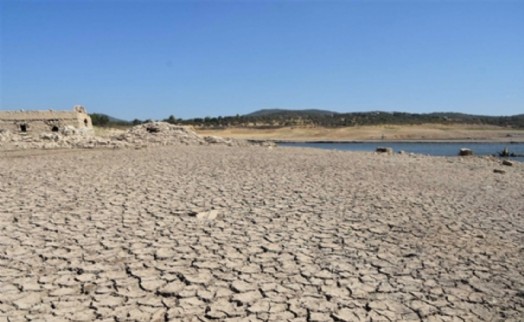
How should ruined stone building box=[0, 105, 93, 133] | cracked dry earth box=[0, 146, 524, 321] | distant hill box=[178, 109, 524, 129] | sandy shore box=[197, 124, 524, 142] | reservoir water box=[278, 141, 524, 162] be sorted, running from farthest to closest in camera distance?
1. distant hill box=[178, 109, 524, 129]
2. sandy shore box=[197, 124, 524, 142]
3. reservoir water box=[278, 141, 524, 162]
4. ruined stone building box=[0, 105, 93, 133]
5. cracked dry earth box=[0, 146, 524, 321]

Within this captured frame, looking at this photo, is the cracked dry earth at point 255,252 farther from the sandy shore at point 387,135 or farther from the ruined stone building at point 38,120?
the sandy shore at point 387,135

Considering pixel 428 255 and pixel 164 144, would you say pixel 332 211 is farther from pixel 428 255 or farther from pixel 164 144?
pixel 164 144

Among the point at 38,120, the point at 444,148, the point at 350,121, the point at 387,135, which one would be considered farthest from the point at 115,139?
the point at 350,121

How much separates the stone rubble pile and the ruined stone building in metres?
1.12

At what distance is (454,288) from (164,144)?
2032 centimetres

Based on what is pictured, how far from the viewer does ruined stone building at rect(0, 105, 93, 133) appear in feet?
78.9

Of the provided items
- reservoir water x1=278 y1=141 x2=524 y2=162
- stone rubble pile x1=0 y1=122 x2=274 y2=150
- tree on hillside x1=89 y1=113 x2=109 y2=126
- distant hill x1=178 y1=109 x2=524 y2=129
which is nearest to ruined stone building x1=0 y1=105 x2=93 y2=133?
stone rubble pile x1=0 y1=122 x2=274 y2=150

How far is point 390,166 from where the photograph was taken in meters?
15.0

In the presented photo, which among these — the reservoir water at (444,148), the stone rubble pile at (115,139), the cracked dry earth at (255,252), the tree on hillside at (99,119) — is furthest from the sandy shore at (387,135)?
the cracked dry earth at (255,252)

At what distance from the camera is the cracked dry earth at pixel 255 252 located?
388 centimetres

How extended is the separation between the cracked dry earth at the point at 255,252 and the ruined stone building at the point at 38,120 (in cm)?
1655

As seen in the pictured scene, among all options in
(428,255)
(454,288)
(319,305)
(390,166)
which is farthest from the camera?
(390,166)

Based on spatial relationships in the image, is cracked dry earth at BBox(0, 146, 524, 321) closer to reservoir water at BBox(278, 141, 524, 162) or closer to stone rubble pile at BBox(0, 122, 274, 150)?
stone rubble pile at BBox(0, 122, 274, 150)

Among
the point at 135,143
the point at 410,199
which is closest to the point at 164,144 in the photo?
the point at 135,143
